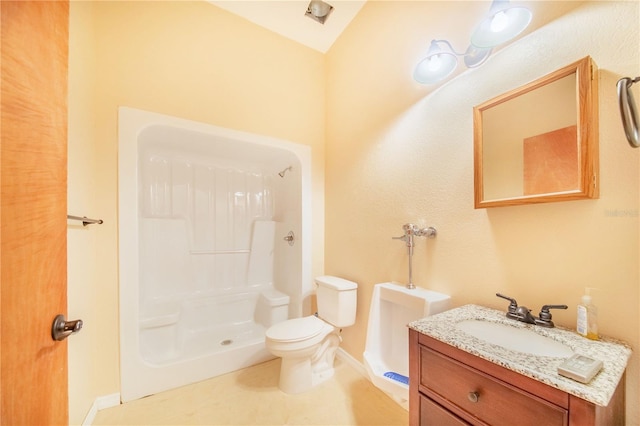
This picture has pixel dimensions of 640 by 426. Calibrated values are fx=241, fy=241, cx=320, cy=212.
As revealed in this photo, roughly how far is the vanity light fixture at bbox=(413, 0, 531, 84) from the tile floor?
6.51 ft

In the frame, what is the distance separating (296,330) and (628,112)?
1.82 metres

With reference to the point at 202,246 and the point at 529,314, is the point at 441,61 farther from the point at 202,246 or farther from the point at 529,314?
the point at 202,246

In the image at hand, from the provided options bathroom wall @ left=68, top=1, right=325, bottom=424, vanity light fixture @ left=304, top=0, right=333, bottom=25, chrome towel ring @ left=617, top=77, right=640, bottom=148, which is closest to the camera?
chrome towel ring @ left=617, top=77, right=640, bottom=148

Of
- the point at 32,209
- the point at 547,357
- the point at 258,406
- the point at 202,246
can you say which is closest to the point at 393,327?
the point at 547,357

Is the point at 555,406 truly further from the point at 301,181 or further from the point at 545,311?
the point at 301,181

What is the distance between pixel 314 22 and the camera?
6.90ft

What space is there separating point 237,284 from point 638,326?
2.74 metres

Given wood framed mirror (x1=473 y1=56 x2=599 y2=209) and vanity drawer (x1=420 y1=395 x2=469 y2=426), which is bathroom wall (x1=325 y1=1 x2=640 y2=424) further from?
vanity drawer (x1=420 y1=395 x2=469 y2=426)

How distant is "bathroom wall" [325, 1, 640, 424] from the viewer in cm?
79

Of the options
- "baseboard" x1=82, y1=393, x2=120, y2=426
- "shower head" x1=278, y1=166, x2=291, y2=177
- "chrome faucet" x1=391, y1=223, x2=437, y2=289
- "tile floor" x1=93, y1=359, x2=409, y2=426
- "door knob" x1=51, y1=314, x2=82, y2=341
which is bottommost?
"tile floor" x1=93, y1=359, x2=409, y2=426

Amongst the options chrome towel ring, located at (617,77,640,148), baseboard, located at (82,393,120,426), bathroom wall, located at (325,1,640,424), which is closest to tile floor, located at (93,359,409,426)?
baseboard, located at (82,393,120,426)

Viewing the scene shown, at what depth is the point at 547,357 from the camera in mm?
702

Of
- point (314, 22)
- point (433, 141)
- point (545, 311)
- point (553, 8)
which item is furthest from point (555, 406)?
point (314, 22)

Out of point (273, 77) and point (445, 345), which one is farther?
point (273, 77)
